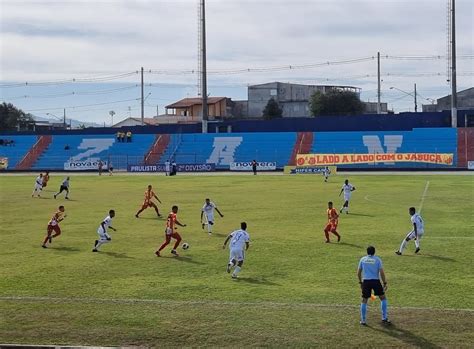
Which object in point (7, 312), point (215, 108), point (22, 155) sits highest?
point (215, 108)

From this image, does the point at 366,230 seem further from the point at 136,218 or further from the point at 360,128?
the point at 360,128

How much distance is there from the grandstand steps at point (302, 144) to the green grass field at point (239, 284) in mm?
46218

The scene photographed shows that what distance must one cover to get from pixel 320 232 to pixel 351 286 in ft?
31.3

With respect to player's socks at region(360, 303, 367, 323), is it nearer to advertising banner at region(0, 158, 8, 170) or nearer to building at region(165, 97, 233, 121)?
advertising banner at region(0, 158, 8, 170)

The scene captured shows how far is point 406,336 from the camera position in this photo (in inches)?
508

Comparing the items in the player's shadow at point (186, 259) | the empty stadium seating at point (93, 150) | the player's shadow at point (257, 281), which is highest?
the empty stadium seating at point (93, 150)

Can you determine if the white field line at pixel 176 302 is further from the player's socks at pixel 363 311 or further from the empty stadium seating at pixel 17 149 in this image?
the empty stadium seating at pixel 17 149

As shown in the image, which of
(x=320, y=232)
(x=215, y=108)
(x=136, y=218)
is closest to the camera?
(x=320, y=232)

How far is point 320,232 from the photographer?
26.6 metres

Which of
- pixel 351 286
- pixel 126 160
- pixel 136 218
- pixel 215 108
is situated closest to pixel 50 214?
pixel 136 218

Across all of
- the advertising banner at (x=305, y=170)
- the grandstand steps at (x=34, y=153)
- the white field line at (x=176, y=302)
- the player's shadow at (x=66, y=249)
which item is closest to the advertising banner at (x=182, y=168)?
the advertising banner at (x=305, y=170)

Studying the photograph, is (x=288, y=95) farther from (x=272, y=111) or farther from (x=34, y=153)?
(x=34, y=153)

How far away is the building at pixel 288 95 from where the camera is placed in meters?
122

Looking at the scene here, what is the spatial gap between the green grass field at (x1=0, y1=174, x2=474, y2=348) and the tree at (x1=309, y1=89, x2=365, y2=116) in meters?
75.0
